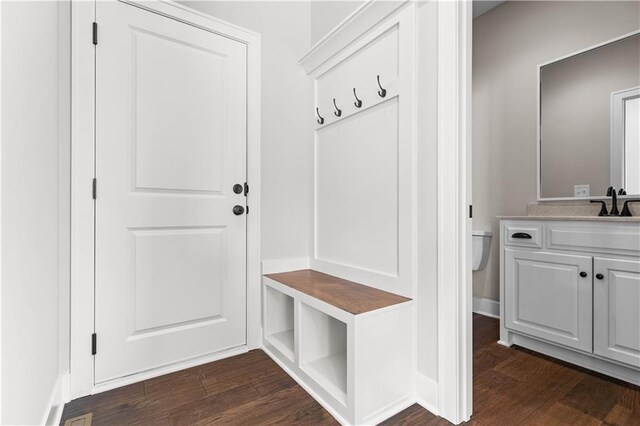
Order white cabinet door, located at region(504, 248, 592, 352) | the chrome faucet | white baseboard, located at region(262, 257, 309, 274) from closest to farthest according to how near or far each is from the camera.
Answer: white cabinet door, located at region(504, 248, 592, 352), the chrome faucet, white baseboard, located at region(262, 257, 309, 274)

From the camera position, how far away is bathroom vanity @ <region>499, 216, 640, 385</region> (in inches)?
63.2

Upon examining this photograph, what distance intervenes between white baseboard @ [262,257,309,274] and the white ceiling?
2512 millimetres

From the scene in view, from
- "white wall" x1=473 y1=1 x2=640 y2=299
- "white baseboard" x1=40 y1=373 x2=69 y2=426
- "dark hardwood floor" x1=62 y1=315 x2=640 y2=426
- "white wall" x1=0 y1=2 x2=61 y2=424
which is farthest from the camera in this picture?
"white wall" x1=473 y1=1 x2=640 y2=299

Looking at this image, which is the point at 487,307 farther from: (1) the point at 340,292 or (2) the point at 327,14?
(2) the point at 327,14

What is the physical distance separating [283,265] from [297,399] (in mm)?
850

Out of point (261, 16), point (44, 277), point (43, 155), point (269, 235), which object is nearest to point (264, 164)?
point (269, 235)

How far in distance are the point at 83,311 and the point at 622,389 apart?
2635 millimetres

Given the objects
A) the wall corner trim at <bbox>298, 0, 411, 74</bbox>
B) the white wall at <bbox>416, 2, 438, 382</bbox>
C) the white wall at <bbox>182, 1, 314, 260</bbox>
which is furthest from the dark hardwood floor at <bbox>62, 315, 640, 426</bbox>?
the wall corner trim at <bbox>298, 0, 411, 74</bbox>

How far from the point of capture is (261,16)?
6.82ft

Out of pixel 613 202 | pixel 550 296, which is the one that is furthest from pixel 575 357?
pixel 613 202

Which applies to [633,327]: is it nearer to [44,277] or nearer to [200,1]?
[44,277]

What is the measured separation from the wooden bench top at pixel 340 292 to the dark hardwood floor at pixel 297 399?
0.47m

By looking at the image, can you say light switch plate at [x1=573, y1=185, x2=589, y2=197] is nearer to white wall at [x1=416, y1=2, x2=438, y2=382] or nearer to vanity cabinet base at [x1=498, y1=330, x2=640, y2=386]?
vanity cabinet base at [x1=498, y1=330, x2=640, y2=386]

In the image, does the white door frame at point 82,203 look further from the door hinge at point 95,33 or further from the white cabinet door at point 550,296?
the white cabinet door at point 550,296
